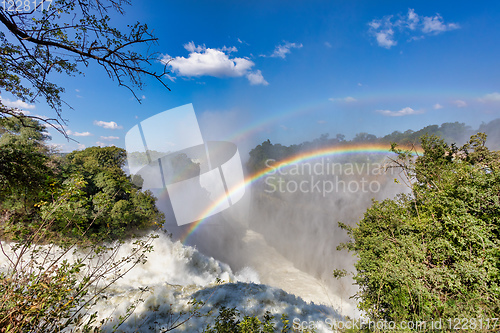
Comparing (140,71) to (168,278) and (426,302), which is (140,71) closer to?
(426,302)

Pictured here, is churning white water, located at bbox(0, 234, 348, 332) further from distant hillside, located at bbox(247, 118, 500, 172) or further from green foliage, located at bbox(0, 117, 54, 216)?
distant hillside, located at bbox(247, 118, 500, 172)

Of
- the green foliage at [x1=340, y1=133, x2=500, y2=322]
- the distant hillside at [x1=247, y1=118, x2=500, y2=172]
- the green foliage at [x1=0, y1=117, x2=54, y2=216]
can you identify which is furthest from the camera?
the distant hillside at [x1=247, y1=118, x2=500, y2=172]

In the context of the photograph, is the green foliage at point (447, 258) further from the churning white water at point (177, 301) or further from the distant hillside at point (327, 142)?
the distant hillside at point (327, 142)

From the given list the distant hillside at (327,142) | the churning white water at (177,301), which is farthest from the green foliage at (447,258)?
the distant hillside at (327,142)

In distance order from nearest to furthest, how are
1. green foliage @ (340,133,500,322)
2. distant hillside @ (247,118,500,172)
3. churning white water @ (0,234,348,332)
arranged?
green foliage @ (340,133,500,322) < churning white water @ (0,234,348,332) < distant hillside @ (247,118,500,172)

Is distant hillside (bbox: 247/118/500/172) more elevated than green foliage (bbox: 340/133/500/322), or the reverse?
distant hillside (bbox: 247/118/500/172)

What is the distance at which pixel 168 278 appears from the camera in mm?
12297

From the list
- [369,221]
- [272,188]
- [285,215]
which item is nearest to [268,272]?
[285,215]

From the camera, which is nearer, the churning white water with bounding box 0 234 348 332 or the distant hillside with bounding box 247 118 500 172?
the churning white water with bounding box 0 234 348 332

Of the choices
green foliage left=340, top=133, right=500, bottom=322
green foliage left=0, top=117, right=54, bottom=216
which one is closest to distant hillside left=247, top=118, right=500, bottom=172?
green foliage left=340, top=133, right=500, bottom=322

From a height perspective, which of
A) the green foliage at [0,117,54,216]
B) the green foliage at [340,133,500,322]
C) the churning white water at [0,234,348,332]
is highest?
the green foliage at [0,117,54,216]

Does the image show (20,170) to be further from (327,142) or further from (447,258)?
(327,142)

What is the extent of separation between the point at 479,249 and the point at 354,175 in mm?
24753

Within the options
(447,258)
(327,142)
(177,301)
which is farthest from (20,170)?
(327,142)
